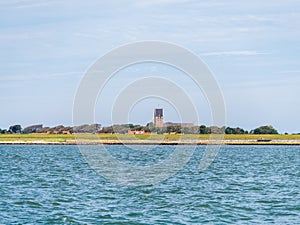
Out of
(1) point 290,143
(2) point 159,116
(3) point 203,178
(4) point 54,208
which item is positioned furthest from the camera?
(1) point 290,143

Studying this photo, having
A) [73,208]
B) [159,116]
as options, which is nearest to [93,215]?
[73,208]

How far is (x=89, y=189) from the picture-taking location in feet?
124

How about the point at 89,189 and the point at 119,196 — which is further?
the point at 89,189

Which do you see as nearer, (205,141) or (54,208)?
(54,208)

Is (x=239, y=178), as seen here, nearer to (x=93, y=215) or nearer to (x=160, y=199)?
(x=160, y=199)

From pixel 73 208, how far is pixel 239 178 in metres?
19.9

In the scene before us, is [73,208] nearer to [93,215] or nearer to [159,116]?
[93,215]

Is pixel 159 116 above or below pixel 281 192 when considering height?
above

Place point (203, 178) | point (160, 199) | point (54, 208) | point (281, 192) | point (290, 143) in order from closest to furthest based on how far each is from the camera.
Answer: point (54, 208), point (160, 199), point (281, 192), point (203, 178), point (290, 143)

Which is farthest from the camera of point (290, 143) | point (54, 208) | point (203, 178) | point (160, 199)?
point (290, 143)

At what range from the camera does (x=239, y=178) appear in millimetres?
47000

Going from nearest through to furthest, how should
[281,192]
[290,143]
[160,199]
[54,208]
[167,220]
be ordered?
1. [167,220]
2. [54,208]
3. [160,199]
4. [281,192]
5. [290,143]

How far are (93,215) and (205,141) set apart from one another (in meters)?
172

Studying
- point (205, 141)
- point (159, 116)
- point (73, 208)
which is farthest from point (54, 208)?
point (205, 141)
